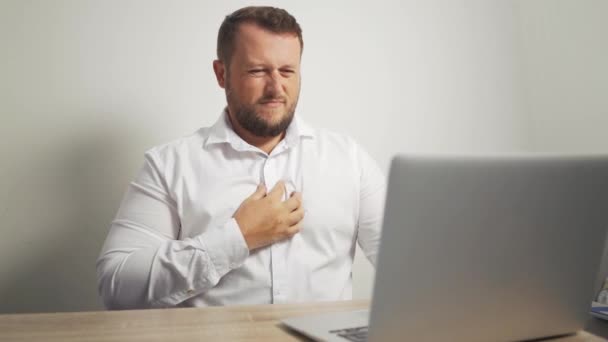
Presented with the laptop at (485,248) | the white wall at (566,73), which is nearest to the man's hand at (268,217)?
the laptop at (485,248)

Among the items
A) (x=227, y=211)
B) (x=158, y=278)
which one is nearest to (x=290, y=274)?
(x=227, y=211)

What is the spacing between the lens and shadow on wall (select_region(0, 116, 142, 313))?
1.82 m

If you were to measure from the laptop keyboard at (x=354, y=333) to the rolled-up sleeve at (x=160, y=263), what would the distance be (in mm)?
605

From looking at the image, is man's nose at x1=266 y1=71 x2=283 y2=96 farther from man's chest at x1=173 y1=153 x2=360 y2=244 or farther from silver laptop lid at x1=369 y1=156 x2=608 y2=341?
silver laptop lid at x1=369 y1=156 x2=608 y2=341

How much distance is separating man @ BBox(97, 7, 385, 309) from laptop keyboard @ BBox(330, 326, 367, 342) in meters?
0.61

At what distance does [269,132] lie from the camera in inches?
65.6

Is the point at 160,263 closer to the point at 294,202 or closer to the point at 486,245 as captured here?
the point at 294,202

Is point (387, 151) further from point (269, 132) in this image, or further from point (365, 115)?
point (269, 132)

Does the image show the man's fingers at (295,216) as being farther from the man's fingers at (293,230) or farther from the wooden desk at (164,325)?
the wooden desk at (164,325)

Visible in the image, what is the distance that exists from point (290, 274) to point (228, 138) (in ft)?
1.33

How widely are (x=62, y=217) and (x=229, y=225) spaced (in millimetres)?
728

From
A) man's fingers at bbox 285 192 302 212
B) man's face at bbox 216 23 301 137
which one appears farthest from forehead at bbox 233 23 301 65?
man's fingers at bbox 285 192 302 212

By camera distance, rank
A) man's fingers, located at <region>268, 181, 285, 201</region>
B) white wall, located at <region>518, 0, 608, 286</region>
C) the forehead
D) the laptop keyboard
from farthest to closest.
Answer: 1. white wall, located at <region>518, 0, 608, 286</region>
2. the forehead
3. man's fingers, located at <region>268, 181, 285, 201</region>
4. the laptop keyboard

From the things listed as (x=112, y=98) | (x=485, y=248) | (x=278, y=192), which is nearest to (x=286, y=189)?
(x=278, y=192)
